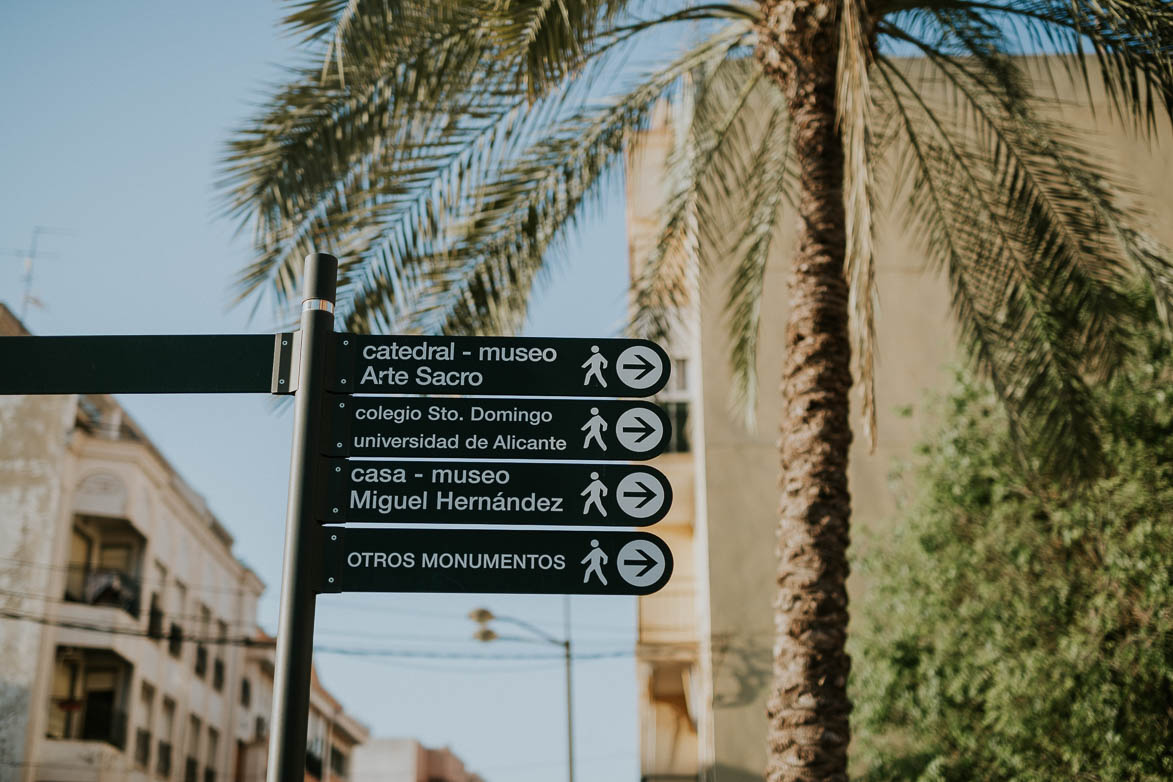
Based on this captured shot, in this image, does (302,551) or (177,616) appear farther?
(177,616)

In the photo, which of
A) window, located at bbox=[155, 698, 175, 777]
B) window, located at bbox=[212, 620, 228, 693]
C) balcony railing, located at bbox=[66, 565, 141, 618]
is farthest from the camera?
window, located at bbox=[212, 620, 228, 693]

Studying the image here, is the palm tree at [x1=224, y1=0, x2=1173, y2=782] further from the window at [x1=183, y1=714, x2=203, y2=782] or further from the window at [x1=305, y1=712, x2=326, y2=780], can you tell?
the window at [x1=305, y1=712, x2=326, y2=780]

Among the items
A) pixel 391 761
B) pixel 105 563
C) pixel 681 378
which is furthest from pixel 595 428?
pixel 391 761

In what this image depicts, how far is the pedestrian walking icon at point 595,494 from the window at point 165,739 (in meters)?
35.8

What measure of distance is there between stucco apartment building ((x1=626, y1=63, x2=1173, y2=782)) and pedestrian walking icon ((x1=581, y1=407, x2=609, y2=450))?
1270cm

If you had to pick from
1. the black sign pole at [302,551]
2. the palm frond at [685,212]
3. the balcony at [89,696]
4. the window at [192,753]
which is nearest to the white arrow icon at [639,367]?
the black sign pole at [302,551]

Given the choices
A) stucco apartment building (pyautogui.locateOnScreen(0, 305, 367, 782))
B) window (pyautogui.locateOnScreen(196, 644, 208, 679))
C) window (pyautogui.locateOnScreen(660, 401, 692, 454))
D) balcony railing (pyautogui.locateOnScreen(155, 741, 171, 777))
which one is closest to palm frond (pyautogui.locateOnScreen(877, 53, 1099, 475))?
window (pyautogui.locateOnScreen(660, 401, 692, 454))

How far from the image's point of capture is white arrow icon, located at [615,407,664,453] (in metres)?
4.17

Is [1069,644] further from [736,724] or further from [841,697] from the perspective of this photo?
[736,724]

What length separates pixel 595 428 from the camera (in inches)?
166

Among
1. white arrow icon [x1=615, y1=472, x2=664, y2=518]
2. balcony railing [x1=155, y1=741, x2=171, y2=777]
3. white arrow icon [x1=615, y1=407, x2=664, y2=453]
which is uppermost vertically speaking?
balcony railing [x1=155, y1=741, x2=171, y2=777]

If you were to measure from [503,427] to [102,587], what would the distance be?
32966mm

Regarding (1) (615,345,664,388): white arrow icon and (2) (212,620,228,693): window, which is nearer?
(1) (615,345,664,388): white arrow icon

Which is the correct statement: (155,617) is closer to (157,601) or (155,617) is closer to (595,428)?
(157,601)
